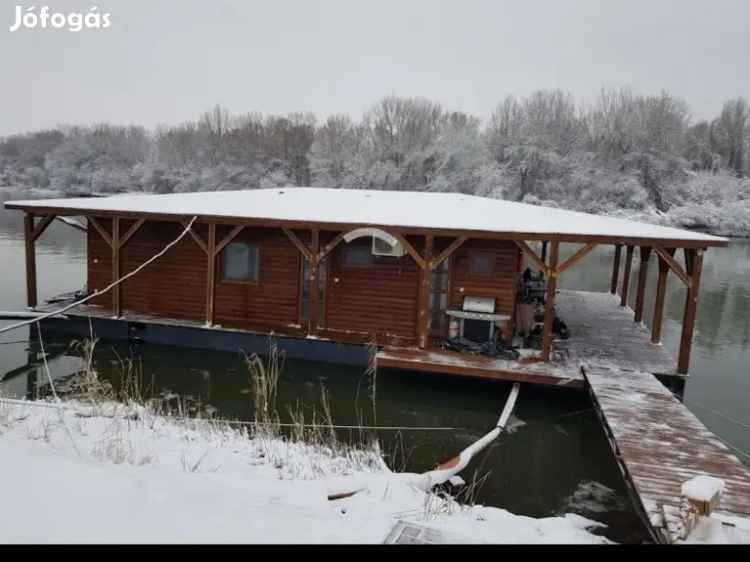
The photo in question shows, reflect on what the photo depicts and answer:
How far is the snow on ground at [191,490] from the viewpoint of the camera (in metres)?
2.77

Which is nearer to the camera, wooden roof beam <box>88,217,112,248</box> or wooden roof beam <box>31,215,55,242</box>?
wooden roof beam <box>88,217,112,248</box>

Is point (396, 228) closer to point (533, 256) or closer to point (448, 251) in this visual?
point (448, 251)

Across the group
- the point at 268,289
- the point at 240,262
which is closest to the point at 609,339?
the point at 268,289

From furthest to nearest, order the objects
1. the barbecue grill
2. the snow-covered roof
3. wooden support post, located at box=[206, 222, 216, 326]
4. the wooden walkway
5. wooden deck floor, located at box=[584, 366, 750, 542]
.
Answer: wooden support post, located at box=[206, 222, 216, 326] < the barbecue grill < the snow-covered roof < the wooden walkway < wooden deck floor, located at box=[584, 366, 750, 542]

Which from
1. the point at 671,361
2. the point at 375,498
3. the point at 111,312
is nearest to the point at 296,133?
the point at 111,312

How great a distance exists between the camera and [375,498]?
442 centimetres

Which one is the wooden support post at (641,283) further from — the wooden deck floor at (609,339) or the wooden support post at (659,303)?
the wooden support post at (659,303)

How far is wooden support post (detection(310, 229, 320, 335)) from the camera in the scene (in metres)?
9.69

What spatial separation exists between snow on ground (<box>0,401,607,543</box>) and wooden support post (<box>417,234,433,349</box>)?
3810 millimetres

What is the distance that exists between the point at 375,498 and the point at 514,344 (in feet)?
18.9

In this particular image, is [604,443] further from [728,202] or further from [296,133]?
[296,133]

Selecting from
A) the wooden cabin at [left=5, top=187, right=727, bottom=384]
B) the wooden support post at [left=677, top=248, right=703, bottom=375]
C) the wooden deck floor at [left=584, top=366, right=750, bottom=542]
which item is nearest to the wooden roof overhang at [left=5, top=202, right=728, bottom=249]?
the wooden cabin at [left=5, top=187, right=727, bottom=384]

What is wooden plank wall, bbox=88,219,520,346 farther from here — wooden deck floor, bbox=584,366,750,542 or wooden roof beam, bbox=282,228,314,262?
wooden deck floor, bbox=584,366,750,542

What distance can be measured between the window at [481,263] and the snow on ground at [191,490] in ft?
15.3
